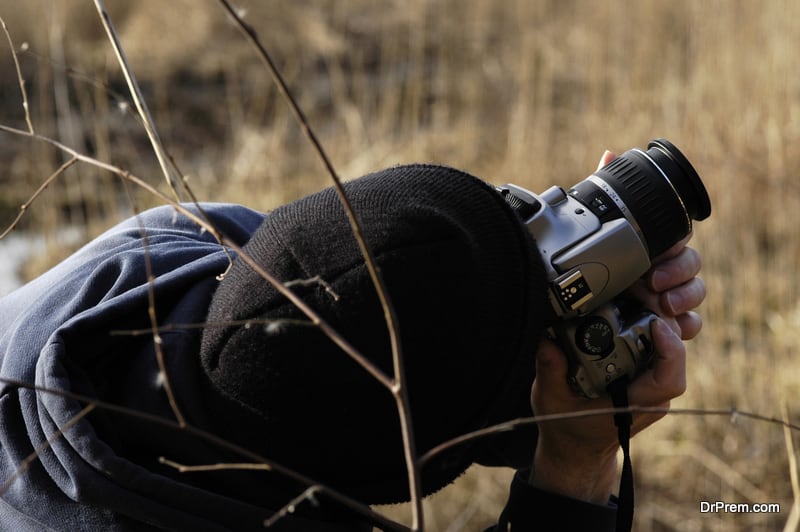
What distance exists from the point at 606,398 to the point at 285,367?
0.45 m

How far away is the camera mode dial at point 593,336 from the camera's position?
3.73 feet

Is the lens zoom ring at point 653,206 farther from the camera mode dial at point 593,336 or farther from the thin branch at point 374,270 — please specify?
the thin branch at point 374,270

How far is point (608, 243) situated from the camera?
1.13 m

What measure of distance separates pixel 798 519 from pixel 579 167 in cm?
300

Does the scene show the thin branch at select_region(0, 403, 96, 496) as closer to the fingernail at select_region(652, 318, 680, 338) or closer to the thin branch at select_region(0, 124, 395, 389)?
the thin branch at select_region(0, 124, 395, 389)

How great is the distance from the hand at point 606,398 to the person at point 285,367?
3.3 inches

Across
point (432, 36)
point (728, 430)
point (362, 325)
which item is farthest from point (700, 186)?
point (432, 36)

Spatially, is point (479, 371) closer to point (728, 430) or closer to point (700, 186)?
point (700, 186)

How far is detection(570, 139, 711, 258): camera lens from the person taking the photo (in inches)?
46.3
